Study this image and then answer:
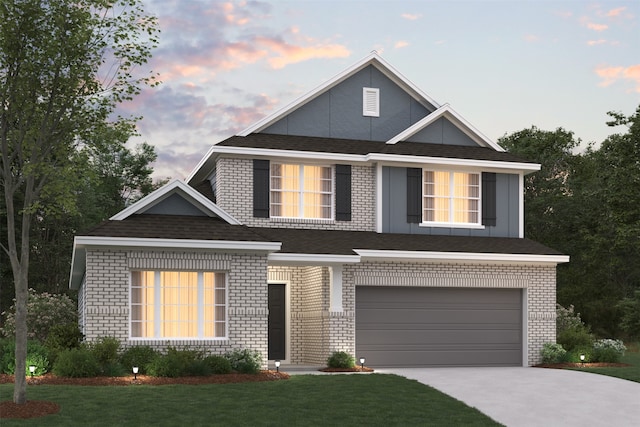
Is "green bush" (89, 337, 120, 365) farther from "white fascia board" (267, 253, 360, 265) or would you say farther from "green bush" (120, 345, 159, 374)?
"white fascia board" (267, 253, 360, 265)

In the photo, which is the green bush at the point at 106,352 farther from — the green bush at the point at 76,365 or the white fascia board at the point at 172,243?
the white fascia board at the point at 172,243

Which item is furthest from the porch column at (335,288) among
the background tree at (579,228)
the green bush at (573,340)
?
the background tree at (579,228)

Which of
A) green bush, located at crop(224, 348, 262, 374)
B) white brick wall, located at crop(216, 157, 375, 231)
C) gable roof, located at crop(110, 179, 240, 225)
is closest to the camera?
green bush, located at crop(224, 348, 262, 374)

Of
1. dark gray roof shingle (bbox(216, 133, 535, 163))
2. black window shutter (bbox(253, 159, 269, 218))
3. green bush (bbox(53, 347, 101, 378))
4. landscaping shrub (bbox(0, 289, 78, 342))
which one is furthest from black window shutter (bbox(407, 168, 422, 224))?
landscaping shrub (bbox(0, 289, 78, 342))

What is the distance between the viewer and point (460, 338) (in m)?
23.9

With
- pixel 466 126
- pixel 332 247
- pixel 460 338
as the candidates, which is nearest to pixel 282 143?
pixel 332 247

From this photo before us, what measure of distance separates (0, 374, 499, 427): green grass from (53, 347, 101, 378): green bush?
4.22ft

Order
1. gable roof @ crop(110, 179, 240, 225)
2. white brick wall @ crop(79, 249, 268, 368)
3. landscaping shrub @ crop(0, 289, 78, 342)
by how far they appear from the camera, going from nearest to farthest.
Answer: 1. white brick wall @ crop(79, 249, 268, 368)
2. gable roof @ crop(110, 179, 240, 225)
3. landscaping shrub @ crop(0, 289, 78, 342)

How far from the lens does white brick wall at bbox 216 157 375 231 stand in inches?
927

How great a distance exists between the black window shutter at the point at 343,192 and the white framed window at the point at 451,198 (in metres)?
2.36

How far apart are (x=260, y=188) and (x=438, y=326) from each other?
6.56 m

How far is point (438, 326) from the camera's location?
23.7 m

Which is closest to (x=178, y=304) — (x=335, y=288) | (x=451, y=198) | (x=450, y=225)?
(x=335, y=288)

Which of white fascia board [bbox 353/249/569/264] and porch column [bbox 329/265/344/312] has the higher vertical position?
white fascia board [bbox 353/249/569/264]
